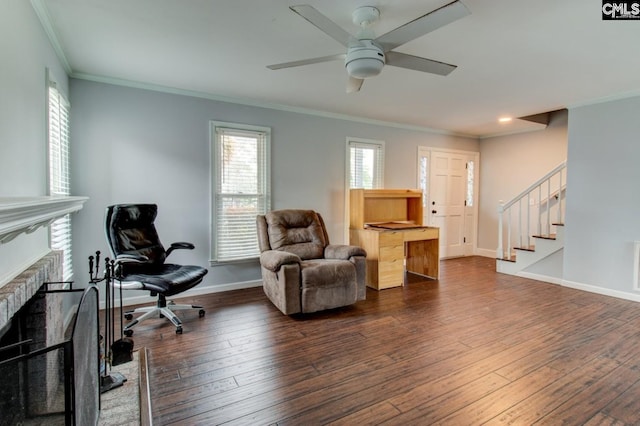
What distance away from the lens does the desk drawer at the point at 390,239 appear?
13.8ft

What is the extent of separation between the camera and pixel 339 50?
108 inches

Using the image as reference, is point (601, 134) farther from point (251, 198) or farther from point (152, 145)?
point (152, 145)

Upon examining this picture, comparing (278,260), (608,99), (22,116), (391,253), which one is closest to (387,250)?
(391,253)

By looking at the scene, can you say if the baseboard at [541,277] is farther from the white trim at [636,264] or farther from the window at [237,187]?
the window at [237,187]

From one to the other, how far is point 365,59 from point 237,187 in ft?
8.37

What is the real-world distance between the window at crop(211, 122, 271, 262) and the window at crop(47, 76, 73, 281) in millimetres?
1390

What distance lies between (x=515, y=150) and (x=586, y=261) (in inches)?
99.3

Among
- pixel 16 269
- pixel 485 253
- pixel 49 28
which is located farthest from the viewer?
pixel 485 253

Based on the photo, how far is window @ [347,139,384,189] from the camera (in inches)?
199

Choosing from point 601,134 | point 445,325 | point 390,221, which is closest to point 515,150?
point 601,134

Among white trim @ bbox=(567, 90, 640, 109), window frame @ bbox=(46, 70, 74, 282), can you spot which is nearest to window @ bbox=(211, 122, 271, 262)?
window frame @ bbox=(46, 70, 74, 282)

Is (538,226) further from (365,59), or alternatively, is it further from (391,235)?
(365,59)

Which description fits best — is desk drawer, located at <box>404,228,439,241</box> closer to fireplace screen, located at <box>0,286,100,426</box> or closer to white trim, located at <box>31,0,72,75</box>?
fireplace screen, located at <box>0,286,100,426</box>

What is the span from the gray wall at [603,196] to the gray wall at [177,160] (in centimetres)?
301
